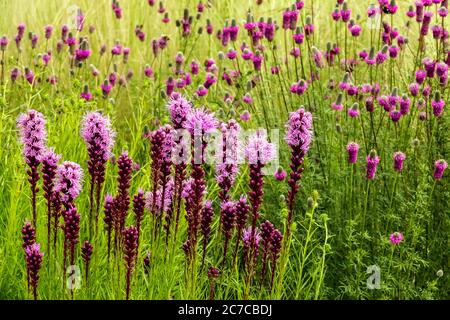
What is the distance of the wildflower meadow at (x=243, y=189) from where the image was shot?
254cm

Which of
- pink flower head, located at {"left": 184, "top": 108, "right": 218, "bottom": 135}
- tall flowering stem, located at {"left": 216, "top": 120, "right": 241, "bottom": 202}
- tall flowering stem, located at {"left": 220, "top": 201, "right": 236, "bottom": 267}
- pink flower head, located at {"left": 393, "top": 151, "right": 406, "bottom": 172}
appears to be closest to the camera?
pink flower head, located at {"left": 184, "top": 108, "right": 218, "bottom": 135}

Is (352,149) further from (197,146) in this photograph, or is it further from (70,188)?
(70,188)

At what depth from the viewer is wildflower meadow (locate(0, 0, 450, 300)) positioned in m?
2.54

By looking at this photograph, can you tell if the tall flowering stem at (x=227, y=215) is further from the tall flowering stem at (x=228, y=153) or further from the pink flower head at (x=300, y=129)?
the pink flower head at (x=300, y=129)

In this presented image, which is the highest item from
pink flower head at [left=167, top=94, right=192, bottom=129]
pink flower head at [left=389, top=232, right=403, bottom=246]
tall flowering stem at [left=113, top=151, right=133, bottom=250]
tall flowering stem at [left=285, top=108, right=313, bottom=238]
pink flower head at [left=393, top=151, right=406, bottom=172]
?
pink flower head at [left=393, top=151, right=406, bottom=172]

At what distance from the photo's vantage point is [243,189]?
13.6ft

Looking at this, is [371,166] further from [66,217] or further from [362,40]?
[362,40]

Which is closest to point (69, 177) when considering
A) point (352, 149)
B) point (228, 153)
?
point (228, 153)

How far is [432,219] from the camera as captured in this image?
396 centimetres

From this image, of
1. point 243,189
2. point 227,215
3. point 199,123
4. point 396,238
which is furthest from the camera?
point 243,189

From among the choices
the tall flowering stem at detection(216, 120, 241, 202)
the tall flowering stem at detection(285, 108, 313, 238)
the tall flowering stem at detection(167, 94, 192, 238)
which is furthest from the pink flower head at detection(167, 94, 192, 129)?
the tall flowering stem at detection(285, 108, 313, 238)

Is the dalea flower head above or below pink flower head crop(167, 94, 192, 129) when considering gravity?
below

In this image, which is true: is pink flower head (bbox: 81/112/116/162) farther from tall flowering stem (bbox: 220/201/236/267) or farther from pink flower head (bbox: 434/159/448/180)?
pink flower head (bbox: 434/159/448/180)
